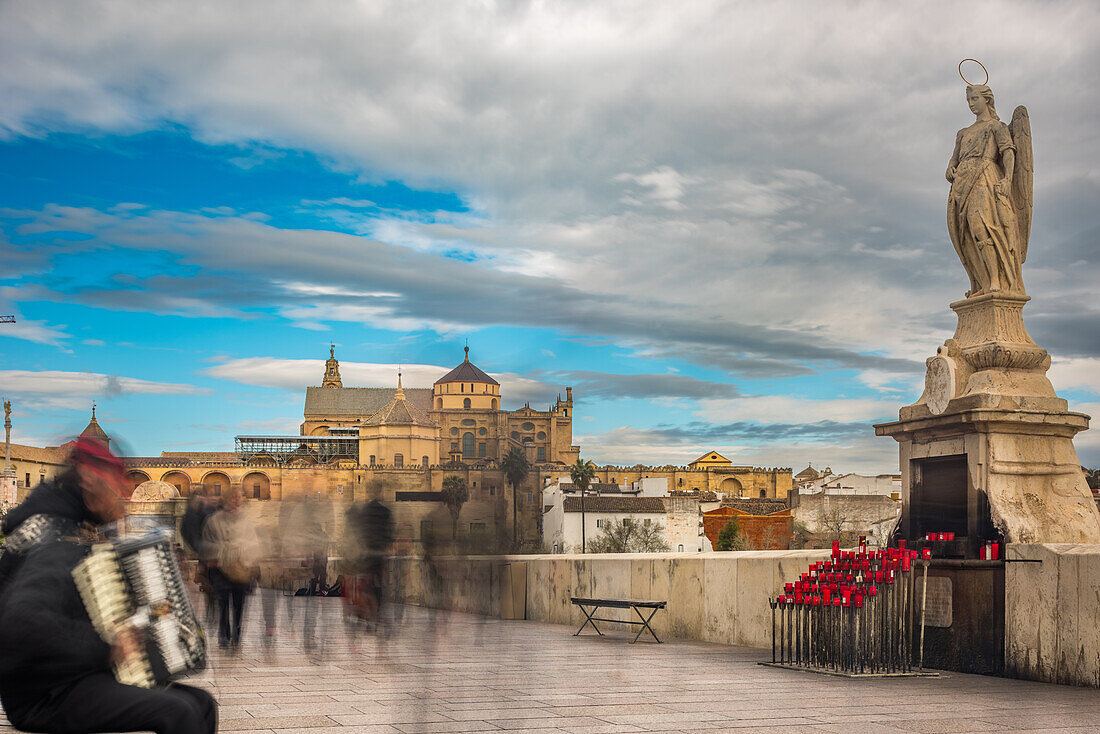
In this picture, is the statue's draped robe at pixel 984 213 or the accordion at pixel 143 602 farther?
the statue's draped robe at pixel 984 213

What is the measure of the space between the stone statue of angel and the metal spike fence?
2995 millimetres

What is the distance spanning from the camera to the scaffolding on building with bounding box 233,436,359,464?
134 metres

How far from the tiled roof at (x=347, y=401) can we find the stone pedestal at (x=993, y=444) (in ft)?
456

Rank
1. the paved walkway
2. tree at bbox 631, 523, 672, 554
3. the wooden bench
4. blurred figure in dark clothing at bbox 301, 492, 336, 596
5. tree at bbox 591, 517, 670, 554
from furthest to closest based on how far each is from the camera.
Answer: tree at bbox 591, 517, 670, 554
tree at bbox 631, 523, 672, 554
blurred figure in dark clothing at bbox 301, 492, 336, 596
the wooden bench
the paved walkway

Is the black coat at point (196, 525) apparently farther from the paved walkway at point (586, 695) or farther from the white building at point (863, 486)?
the white building at point (863, 486)

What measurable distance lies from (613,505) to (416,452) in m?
55.8

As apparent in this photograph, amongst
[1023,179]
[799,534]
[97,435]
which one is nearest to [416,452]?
[799,534]

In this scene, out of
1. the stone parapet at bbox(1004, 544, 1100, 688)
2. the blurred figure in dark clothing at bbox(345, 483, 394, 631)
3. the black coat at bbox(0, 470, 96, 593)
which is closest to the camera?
the black coat at bbox(0, 470, 96, 593)

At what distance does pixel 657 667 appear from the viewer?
941cm

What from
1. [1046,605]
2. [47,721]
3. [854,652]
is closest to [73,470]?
[47,721]

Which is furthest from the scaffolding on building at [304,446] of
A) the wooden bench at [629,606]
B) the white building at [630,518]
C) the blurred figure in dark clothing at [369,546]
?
the blurred figure in dark clothing at [369,546]

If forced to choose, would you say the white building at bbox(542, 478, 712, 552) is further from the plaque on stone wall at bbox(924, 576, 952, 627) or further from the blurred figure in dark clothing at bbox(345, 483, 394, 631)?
the blurred figure in dark clothing at bbox(345, 483, 394, 631)

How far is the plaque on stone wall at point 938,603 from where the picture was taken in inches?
361

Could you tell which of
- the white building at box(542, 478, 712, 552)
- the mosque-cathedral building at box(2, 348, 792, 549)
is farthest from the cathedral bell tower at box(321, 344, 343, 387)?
the white building at box(542, 478, 712, 552)
